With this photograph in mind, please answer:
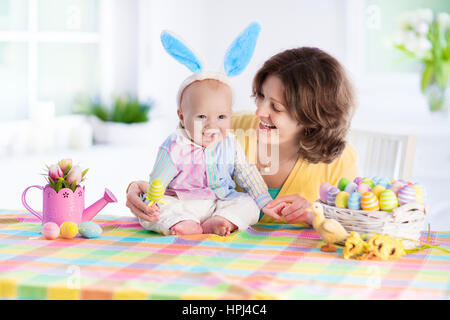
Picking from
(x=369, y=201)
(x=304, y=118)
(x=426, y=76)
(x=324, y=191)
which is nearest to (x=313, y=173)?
(x=304, y=118)

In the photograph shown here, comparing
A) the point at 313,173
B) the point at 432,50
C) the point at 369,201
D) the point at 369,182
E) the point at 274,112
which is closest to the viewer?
the point at 369,201

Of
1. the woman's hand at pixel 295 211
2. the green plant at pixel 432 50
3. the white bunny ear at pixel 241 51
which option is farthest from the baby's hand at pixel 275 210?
the green plant at pixel 432 50

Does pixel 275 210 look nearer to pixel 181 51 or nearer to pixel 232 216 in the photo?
pixel 232 216

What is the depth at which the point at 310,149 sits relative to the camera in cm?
174

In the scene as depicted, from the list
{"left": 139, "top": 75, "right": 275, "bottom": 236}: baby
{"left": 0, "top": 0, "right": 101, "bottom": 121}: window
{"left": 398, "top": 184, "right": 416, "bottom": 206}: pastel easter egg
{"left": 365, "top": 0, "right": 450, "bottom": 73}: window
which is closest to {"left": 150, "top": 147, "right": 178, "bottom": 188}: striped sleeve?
{"left": 139, "top": 75, "right": 275, "bottom": 236}: baby

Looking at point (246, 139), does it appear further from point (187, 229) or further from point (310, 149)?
point (187, 229)

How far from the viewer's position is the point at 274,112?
1660 mm

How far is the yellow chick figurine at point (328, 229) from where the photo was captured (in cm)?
126

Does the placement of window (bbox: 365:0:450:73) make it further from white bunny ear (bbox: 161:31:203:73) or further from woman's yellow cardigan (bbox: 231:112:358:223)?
white bunny ear (bbox: 161:31:203:73)

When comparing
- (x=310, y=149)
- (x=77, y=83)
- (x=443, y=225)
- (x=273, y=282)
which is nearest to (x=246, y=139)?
(x=310, y=149)

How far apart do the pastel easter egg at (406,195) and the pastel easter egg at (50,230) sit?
0.77 m

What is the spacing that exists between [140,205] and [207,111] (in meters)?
0.28
